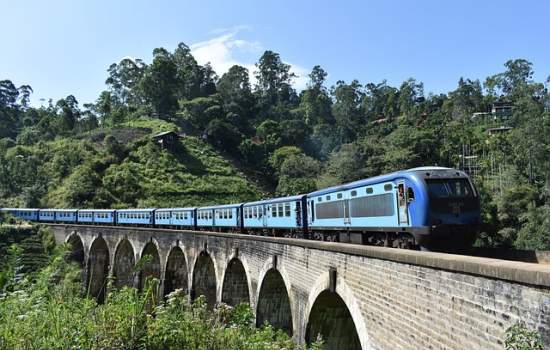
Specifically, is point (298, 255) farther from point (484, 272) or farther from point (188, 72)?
point (188, 72)

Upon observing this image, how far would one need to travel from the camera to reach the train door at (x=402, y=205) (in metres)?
10.7

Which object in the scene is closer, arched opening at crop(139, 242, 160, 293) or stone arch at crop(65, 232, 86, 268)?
arched opening at crop(139, 242, 160, 293)

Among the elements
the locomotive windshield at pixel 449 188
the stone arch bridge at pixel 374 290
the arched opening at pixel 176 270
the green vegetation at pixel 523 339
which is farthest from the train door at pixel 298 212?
the green vegetation at pixel 523 339

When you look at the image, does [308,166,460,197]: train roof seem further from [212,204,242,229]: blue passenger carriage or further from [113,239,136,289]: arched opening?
[113,239,136,289]: arched opening

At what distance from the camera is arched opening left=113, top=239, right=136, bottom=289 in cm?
3331

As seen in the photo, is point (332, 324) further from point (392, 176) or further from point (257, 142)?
point (257, 142)

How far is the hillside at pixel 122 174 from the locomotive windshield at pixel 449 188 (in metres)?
46.5

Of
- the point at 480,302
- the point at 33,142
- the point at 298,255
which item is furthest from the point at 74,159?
the point at 480,302

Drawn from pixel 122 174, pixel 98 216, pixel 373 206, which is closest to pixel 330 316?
pixel 373 206

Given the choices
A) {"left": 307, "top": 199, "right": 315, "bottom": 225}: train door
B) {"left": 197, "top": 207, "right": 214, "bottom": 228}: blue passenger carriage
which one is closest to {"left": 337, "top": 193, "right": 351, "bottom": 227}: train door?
{"left": 307, "top": 199, "right": 315, "bottom": 225}: train door

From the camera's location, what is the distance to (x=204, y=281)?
24.5m

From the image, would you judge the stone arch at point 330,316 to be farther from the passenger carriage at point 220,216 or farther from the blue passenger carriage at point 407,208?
the passenger carriage at point 220,216

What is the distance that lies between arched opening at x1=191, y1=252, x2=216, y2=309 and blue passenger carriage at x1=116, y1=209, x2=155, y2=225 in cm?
1180

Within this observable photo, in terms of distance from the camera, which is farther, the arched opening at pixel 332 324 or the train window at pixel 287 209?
the train window at pixel 287 209
